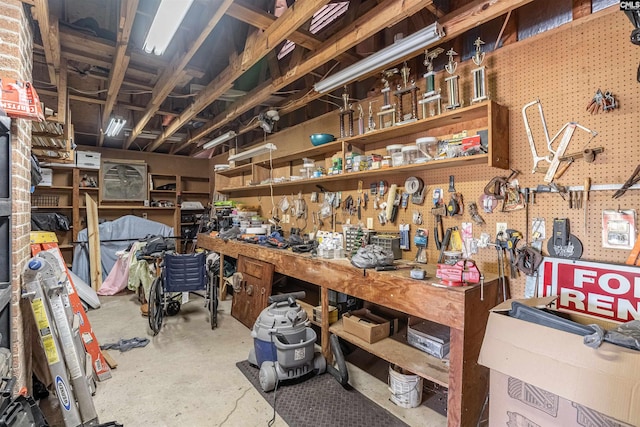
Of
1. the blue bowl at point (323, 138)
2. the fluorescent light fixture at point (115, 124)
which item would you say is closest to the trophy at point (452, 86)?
the blue bowl at point (323, 138)

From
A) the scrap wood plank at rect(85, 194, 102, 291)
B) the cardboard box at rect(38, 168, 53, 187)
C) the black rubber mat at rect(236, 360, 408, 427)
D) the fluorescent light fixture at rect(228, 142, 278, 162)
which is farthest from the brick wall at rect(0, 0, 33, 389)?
the cardboard box at rect(38, 168, 53, 187)

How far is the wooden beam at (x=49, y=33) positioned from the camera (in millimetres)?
1928

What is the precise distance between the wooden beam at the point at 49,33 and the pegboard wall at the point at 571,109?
2.67m

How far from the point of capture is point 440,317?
1713 mm

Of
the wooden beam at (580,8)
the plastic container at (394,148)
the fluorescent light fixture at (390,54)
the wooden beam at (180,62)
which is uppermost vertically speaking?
the wooden beam at (180,62)

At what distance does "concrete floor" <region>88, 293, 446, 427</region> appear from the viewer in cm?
196

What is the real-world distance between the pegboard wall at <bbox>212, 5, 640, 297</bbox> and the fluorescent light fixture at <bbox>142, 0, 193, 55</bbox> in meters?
1.82

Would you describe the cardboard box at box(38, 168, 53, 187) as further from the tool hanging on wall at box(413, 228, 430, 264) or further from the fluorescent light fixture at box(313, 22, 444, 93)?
the tool hanging on wall at box(413, 228, 430, 264)

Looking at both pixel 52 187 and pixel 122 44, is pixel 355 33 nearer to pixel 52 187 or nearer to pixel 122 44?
pixel 122 44

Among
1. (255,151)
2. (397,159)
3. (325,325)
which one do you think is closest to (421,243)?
(397,159)

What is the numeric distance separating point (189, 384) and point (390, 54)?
2675mm

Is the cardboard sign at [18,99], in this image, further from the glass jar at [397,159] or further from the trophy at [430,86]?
the trophy at [430,86]

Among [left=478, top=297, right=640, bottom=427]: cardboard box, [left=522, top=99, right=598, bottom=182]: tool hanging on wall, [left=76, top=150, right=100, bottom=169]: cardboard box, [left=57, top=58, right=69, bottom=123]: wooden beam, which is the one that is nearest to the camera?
[left=478, top=297, right=640, bottom=427]: cardboard box

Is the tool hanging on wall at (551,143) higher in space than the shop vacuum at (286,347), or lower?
higher
